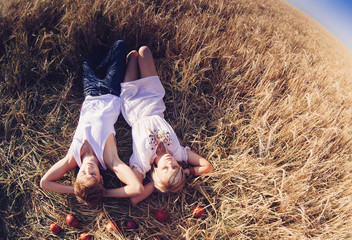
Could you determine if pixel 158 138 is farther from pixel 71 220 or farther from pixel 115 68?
pixel 71 220

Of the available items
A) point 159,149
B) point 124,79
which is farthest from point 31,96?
point 159,149

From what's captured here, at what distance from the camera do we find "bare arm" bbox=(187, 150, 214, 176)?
6.99 ft

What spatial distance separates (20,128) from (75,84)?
0.90 meters

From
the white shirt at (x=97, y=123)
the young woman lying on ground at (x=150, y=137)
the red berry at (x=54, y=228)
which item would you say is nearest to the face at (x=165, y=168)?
the young woman lying on ground at (x=150, y=137)

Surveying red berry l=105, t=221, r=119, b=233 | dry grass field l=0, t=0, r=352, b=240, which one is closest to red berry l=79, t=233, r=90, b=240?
dry grass field l=0, t=0, r=352, b=240

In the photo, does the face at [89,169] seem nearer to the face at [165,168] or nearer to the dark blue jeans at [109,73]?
the face at [165,168]

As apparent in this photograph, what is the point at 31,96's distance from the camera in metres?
2.39

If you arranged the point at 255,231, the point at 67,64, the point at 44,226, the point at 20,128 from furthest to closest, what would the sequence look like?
the point at 67,64, the point at 20,128, the point at 44,226, the point at 255,231

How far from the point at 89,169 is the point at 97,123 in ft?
1.77

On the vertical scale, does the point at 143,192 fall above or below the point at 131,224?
above

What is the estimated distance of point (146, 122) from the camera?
220cm

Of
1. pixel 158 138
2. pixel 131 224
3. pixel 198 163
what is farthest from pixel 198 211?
pixel 158 138

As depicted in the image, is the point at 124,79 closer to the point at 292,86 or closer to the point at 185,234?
the point at 185,234

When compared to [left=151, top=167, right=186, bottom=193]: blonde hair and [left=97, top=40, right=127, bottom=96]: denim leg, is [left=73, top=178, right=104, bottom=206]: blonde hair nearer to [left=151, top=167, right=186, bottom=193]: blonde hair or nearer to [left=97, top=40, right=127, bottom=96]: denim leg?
[left=151, top=167, right=186, bottom=193]: blonde hair
